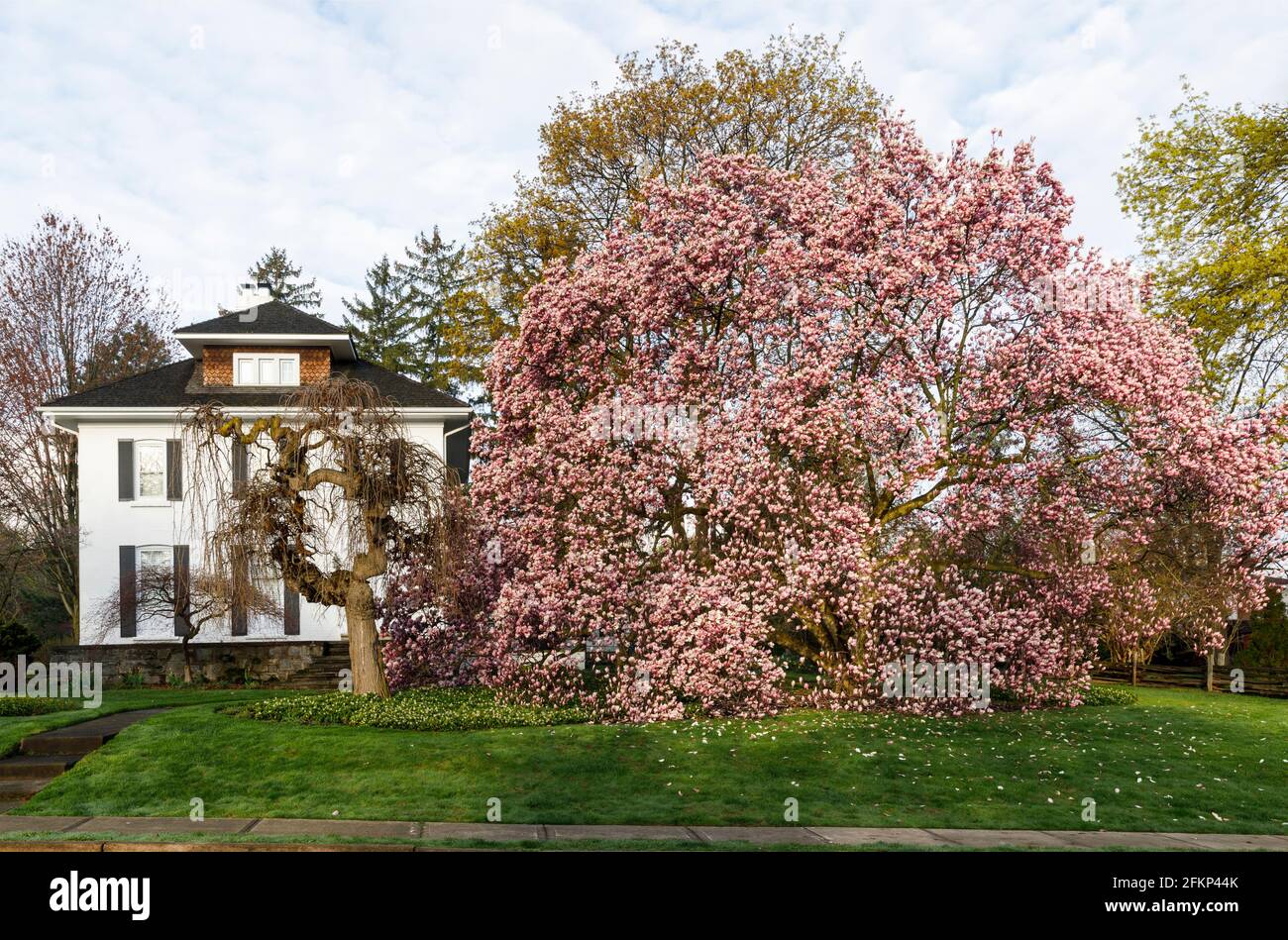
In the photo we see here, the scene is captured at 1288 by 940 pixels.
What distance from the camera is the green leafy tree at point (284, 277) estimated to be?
184 ft

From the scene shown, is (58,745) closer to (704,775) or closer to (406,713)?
(406,713)

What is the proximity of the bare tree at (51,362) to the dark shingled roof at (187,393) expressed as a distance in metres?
4.11

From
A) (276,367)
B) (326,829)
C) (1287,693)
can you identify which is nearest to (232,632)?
(276,367)

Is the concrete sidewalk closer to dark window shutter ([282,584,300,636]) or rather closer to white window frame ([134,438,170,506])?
→ dark window shutter ([282,584,300,636])

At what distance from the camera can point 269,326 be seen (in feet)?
98.8

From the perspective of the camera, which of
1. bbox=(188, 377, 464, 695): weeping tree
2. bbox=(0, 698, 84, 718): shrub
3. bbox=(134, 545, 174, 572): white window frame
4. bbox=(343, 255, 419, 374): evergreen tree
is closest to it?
bbox=(188, 377, 464, 695): weeping tree

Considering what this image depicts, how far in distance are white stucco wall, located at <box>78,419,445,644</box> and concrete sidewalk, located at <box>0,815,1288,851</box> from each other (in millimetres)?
17704

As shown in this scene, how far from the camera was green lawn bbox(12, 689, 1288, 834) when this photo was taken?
10.7m

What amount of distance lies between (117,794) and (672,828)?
6.34 meters

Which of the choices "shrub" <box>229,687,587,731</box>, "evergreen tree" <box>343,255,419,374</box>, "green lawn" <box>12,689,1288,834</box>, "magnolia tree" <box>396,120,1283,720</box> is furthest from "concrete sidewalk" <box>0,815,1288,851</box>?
"evergreen tree" <box>343,255,419,374</box>

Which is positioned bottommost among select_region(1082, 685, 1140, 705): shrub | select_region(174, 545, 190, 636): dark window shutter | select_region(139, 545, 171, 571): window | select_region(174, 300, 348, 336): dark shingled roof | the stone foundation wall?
select_region(1082, 685, 1140, 705): shrub

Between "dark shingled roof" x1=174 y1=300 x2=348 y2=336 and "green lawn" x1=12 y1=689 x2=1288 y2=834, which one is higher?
"dark shingled roof" x1=174 y1=300 x2=348 y2=336

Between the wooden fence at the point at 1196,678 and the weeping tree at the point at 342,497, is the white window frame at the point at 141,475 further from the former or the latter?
the wooden fence at the point at 1196,678

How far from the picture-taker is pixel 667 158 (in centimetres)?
3067
